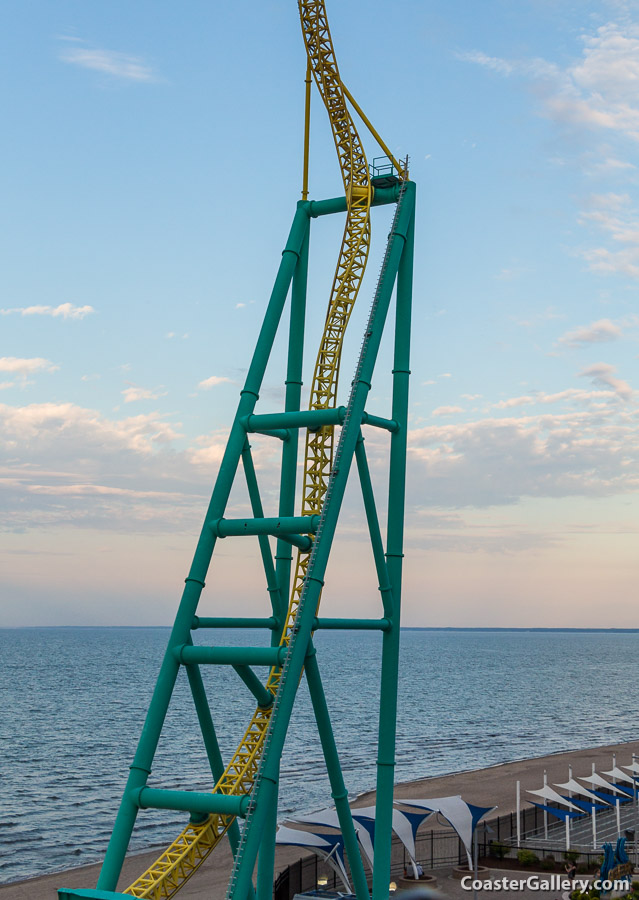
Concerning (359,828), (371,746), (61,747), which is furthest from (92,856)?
(371,746)

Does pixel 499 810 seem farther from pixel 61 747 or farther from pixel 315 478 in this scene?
pixel 61 747

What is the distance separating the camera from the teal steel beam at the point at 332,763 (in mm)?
25172

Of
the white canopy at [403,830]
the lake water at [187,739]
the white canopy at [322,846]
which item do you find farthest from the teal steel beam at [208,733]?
the lake water at [187,739]

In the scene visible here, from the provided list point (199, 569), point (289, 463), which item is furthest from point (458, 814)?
point (199, 569)

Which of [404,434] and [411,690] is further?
[411,690]

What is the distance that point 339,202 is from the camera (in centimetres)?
3014

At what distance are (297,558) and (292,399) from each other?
5100 millimetres

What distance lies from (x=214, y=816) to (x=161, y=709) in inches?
114

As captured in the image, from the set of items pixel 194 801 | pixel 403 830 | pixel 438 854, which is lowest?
pixel 438 854

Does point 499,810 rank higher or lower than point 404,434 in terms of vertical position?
lower

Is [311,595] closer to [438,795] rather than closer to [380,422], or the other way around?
[380,422]

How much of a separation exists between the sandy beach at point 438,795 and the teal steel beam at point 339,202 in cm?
2264

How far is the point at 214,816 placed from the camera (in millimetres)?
24812

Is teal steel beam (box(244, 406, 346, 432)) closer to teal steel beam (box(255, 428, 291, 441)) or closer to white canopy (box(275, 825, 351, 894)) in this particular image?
teal steel beam (box(255, 428, 291, 441))
